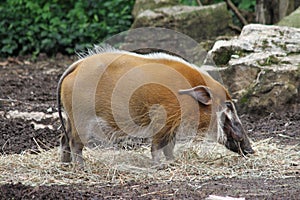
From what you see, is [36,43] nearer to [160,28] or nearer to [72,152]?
[160,28]

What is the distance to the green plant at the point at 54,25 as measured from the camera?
46.5 feet

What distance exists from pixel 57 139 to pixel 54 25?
7.53 metres

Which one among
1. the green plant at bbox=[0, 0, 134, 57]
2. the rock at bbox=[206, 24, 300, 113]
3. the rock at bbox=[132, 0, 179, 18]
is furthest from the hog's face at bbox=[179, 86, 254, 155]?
the green plant at bbox=[0, 0, 134, 57]

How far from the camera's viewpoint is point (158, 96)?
560cm

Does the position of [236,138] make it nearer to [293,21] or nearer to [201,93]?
[201,93]

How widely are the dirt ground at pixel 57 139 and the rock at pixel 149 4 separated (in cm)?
205

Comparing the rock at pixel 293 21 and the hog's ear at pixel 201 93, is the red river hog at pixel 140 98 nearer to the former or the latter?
the hog's ear at pixel 201 93

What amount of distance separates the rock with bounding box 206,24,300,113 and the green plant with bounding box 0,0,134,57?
6163 mm

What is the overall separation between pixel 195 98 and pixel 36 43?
9.07 meters

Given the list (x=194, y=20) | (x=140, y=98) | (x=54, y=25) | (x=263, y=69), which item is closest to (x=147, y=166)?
(x=140, y=98)

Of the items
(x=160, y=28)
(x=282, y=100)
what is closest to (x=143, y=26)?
(x=160, y=28)

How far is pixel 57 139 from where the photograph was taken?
23.2 ft

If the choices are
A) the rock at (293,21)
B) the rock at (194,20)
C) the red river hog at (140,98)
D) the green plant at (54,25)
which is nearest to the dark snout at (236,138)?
the red river hog at (140,98)

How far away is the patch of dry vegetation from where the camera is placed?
214 inches
